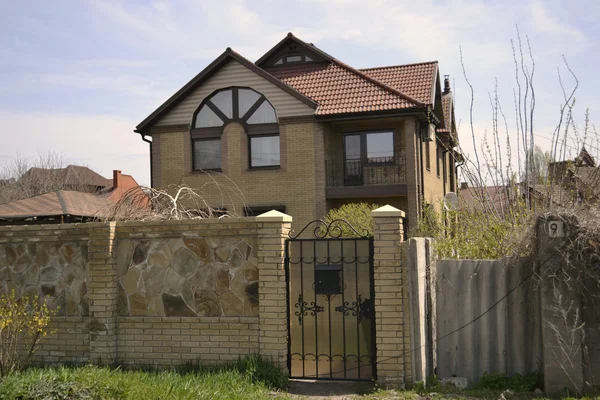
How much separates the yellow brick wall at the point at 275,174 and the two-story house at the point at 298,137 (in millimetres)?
35

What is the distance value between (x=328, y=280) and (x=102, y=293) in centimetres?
307

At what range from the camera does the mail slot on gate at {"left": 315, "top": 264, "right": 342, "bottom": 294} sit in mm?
7996

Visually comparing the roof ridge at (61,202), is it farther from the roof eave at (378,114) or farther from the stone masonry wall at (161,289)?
the roof eave at (378,114)

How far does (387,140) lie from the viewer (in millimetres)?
22219

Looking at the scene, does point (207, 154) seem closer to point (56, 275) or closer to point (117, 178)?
point (56, 275)

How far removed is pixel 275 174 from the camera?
22.0 metres

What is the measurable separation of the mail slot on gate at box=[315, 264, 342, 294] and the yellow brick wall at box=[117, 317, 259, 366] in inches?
36.3

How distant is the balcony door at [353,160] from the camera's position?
22391 millimetres

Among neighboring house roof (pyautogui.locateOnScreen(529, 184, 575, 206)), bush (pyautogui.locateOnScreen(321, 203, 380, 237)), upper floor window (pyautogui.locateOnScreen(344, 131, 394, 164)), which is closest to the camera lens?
neighboring house roof (pyautogui.locateOnScreen(529, 184, 575, 206))

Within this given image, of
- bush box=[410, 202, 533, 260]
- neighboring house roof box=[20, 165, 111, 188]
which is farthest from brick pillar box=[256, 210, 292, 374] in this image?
neighboring house roof box=[20, 165, 111, 188]

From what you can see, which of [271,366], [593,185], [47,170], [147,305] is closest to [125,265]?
[147,305]

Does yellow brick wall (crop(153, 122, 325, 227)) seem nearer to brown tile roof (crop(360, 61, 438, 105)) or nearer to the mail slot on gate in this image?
brown tile roof (crop(360, 61, 438, 105))

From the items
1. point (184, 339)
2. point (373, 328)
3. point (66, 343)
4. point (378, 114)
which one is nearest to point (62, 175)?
point (378, 114)

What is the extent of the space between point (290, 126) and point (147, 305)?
46.3 feet
